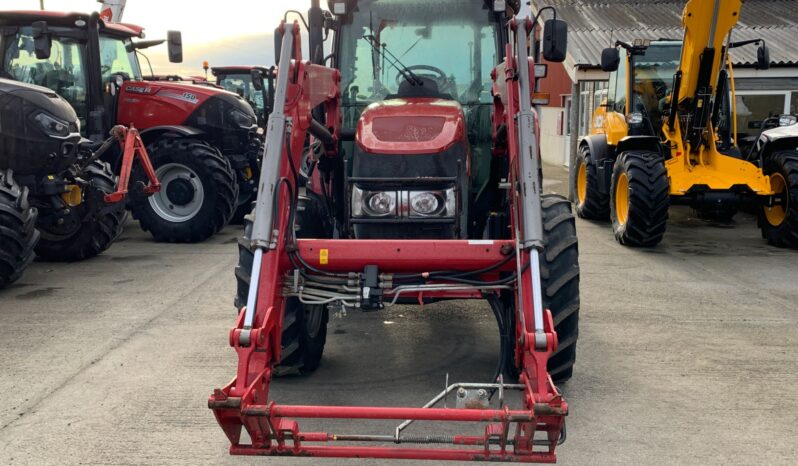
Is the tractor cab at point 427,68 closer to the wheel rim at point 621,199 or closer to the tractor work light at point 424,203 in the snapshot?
the tractor work light at point 424,203

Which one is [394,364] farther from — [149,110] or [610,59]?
[610,59]

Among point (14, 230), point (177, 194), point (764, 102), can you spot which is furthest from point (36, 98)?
point (764, 102)

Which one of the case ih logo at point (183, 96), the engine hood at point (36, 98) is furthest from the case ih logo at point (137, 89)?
the engine hood at point (36, 98)

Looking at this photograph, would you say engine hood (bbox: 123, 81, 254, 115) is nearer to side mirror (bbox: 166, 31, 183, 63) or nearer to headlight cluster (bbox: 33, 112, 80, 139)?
side mirror (bbox: 166, 31, 183, 63)

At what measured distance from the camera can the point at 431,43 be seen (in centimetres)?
540

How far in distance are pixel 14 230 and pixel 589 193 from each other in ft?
25.2

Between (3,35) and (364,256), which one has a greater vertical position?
(3,35)

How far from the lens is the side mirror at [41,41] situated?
26.7 feet

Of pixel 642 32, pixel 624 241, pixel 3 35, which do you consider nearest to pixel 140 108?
pixel 3 35

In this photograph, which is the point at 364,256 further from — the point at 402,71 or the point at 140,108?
the point at 140,108

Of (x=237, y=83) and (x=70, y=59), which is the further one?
(x=237, y=83)

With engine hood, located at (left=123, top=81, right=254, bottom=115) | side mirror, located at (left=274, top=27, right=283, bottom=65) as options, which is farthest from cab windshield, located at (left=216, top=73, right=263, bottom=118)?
side mirror, located at (left=274, top=27, right=283, bottom=65)

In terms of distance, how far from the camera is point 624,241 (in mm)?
9250

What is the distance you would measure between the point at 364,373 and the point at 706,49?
18.9 feet
